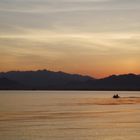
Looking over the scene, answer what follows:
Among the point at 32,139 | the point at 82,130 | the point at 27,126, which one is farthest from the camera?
the point at 27,126

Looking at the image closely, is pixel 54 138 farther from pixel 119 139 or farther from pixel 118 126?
pixel 118 126

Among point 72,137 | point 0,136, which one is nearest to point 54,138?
point 72,137

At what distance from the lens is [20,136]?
5038 cm

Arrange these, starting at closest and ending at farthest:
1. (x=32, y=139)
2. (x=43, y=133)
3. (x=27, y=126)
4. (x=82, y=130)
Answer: (x=32, y=139) → (x=43, y=133) → (x=82, y=130) → (x=27, y=126)

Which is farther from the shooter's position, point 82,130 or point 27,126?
point 27,126

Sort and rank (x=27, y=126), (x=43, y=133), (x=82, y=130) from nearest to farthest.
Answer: (x=43, y=133)
(x=82, y=130)
(x=27, y=126)

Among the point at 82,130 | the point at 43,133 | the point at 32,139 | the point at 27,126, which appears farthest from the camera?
the point at 27,126

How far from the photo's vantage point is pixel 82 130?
56.8 metres

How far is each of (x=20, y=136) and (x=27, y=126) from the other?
10975mm

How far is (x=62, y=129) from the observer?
58000 mm

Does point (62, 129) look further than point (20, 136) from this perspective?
Yes

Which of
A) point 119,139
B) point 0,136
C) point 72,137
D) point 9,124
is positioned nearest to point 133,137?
point 119,139

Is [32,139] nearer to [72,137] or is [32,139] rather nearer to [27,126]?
[72,137]

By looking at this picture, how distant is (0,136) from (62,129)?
10.3m
